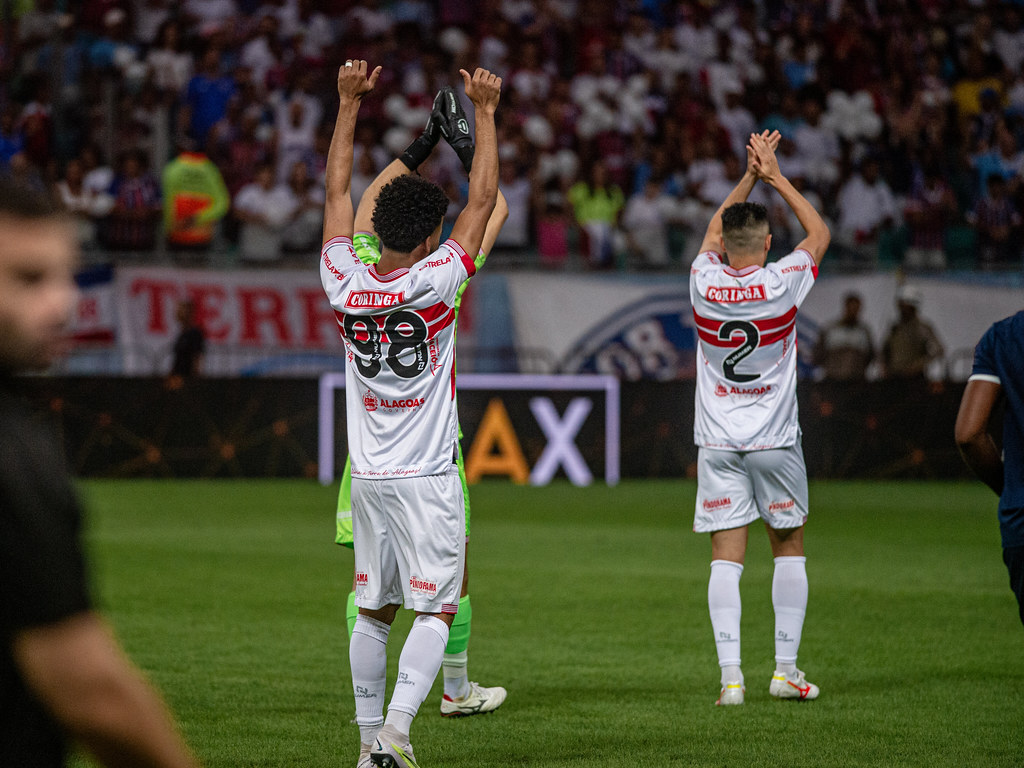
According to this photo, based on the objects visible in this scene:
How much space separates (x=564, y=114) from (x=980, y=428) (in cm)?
1641

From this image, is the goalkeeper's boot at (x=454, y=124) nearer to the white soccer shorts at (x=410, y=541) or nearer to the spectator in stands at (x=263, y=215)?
the white soccer shorts at (x=410, y=541)

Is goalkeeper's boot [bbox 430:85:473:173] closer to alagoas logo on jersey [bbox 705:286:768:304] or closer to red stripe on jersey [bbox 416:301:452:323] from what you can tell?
red stripe on jersey [bbox 416:301:452:323]

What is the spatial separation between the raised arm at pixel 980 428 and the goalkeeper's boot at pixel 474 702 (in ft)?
8.93

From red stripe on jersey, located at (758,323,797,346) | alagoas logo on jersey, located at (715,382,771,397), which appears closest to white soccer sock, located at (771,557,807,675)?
alagoas logo on jersey, located at (715,382,771,397)

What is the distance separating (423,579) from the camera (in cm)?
478

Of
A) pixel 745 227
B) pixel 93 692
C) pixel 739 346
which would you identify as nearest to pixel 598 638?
pixel 739 346

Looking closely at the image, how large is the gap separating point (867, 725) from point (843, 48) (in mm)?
17795

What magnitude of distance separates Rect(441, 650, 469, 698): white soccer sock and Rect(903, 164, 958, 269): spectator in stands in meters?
13.1

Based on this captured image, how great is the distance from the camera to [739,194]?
6.68m

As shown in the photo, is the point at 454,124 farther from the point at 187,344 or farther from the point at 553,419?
the point at 187,344

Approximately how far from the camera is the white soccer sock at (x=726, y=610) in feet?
20.5

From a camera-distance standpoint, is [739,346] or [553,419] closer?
A: [739,346]

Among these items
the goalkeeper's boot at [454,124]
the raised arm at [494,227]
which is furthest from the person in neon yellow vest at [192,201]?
the goalkeeper's boot at [454,124]

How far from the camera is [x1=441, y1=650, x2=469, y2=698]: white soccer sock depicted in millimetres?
5922
